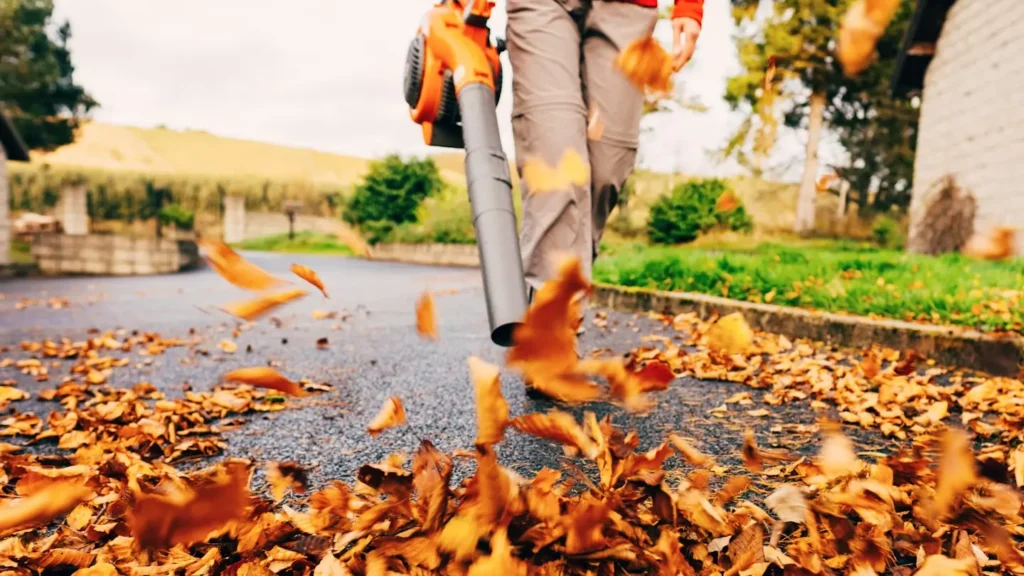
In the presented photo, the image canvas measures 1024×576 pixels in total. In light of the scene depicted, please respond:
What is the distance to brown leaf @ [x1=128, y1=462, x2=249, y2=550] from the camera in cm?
95

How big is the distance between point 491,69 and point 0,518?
4.78 feet

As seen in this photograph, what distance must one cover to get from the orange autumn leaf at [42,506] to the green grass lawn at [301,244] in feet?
72.2

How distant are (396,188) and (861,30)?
2232 centimetres

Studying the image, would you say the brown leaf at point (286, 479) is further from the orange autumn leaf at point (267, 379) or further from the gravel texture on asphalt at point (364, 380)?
the orange autumn leaf at point (267, 379)

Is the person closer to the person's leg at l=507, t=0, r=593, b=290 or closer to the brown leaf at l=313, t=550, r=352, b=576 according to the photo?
the person's leg at l=507, t=0, r=593, b=290

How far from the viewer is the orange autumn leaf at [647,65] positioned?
205 centimetres

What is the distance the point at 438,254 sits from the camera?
17.6 m

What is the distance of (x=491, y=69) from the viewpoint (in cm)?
184

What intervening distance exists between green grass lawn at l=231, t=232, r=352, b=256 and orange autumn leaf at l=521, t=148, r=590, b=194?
21.4 meters

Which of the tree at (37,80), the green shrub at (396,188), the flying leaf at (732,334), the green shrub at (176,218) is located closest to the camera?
the flying leaf at (732,334)

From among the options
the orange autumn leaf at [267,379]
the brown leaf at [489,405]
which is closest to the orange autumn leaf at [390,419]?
the orange autumn leaf at [267,379]

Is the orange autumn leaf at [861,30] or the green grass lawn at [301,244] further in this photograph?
the green grass lawn at [301,244]

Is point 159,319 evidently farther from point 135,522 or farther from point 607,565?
point 607,565

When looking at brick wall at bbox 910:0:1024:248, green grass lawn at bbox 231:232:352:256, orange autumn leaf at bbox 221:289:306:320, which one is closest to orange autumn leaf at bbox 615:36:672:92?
orange autumn leaf at bbox 221:289:306:320
